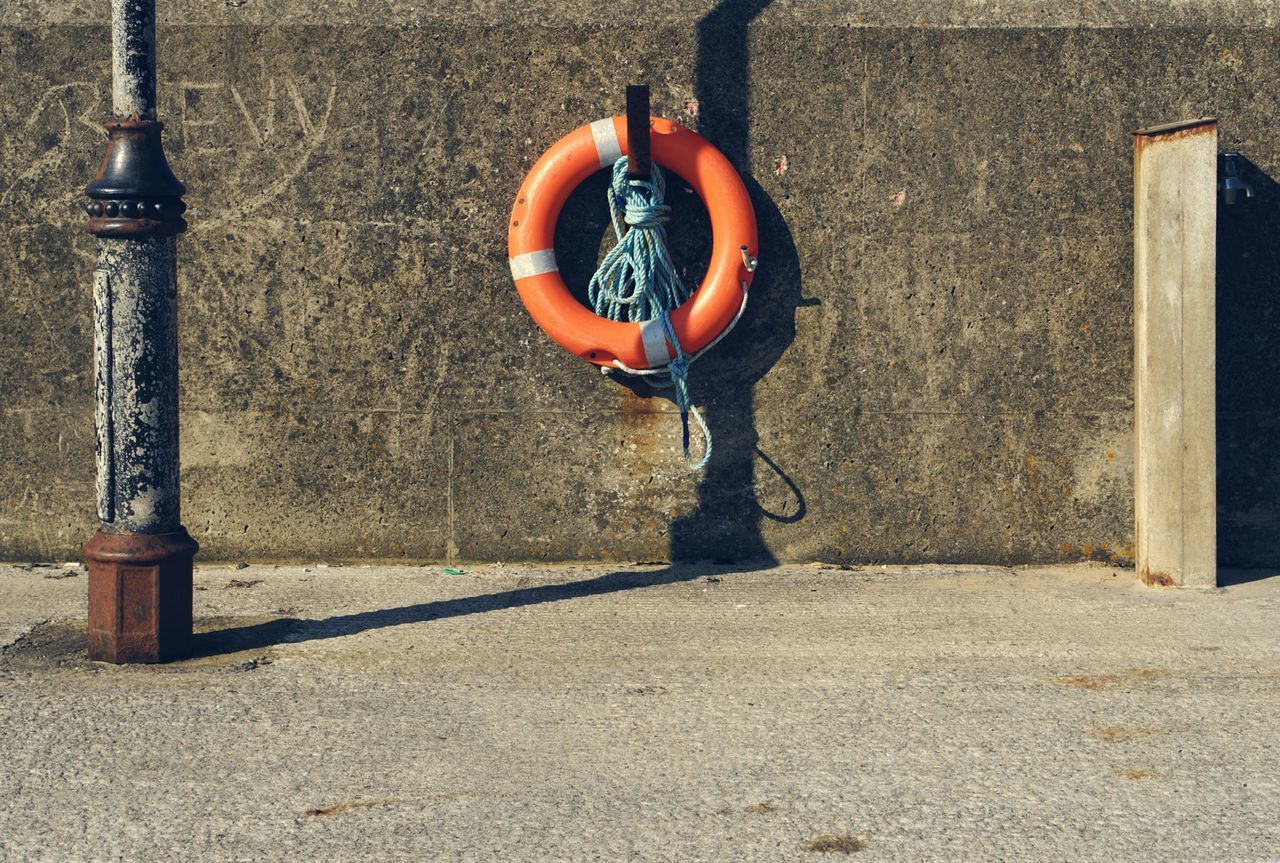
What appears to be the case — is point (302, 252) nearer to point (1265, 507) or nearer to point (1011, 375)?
point (1011, 375)

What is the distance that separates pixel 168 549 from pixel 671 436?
210cm

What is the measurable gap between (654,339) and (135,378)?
1918 mm

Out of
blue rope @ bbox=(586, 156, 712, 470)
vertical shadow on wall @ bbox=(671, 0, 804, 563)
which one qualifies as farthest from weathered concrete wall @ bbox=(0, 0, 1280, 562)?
blue rope @ bbox=(586, 156, 712, 470)

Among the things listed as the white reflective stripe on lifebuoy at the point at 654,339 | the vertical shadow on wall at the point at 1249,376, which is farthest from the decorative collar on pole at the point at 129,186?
the vertical shadow on wall at the point at 1249,376

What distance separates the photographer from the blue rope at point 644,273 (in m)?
5.40

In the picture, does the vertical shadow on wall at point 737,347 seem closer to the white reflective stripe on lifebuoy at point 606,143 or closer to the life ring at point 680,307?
the life ring at point 680,307

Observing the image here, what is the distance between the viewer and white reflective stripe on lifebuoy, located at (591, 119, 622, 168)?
5.38 meters

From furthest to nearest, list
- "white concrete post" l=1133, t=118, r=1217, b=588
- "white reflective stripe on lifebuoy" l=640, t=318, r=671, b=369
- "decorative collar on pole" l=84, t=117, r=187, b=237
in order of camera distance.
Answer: "white reflective stripe on lifebuoy" l=640, t=318, r=671, b=369, "white concrete post" l=1133, t=118, r=1217, b=588, "decorative collar on pole" l=84, t=117, r=187, b=237

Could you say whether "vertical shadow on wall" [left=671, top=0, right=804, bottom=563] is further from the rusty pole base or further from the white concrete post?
the rusty pole base

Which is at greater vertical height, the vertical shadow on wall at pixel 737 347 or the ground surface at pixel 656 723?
the vertical shadow on wall at pixel 737 347

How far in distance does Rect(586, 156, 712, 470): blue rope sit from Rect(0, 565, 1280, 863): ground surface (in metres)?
0.80

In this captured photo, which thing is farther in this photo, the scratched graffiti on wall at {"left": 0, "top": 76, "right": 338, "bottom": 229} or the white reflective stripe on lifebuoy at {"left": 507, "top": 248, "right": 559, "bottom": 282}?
the scratched graffiti on wall at {"left": 0, "top": 76, "right": 338, "bottom": 229}

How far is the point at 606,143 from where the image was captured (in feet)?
17.6

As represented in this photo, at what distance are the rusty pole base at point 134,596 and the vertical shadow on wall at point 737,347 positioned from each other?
210 cm
